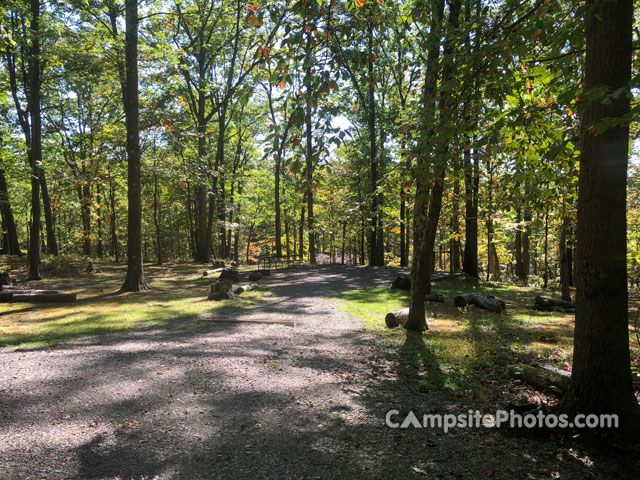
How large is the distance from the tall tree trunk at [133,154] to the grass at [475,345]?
7356mm

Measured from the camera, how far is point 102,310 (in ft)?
31.3

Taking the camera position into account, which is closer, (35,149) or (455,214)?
(455,214)

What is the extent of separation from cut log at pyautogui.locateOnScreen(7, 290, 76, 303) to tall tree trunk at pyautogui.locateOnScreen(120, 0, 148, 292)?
5.60 ft

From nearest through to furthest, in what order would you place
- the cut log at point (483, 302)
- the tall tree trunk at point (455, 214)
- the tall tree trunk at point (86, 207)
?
the tall tree trunk at point (455, 214) → the cut log at point (483, 302) → the tall tree trunk at point (86, 207)

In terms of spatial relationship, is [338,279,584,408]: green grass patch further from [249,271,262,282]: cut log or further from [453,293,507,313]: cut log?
[249,271,262,282]: cut log

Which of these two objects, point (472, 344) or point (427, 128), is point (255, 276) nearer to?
point (472, 344)

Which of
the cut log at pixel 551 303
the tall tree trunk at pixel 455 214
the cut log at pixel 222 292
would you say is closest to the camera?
the tall tree trunk at pixel 455 214

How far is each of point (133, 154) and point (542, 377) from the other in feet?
41.5

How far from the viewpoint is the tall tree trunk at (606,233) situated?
3.13 metres

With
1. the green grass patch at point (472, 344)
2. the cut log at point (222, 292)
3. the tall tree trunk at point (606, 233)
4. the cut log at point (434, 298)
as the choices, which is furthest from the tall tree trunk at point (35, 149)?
the tall tree trunk at point (606, 233)

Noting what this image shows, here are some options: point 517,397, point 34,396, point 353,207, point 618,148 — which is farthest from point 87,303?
point 618,148

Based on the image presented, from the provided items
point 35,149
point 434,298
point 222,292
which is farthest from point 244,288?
point 35,149

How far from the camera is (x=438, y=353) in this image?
598 cm

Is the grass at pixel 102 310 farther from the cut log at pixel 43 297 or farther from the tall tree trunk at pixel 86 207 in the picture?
the tall tree trunk at pixel 86 207
